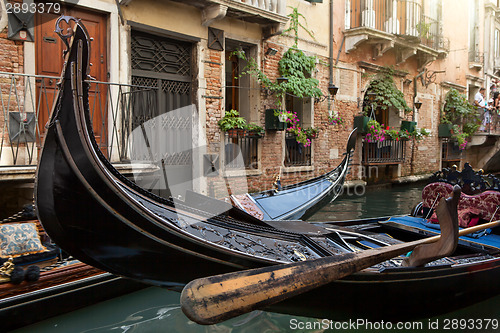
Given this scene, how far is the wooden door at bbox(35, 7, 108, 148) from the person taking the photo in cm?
386

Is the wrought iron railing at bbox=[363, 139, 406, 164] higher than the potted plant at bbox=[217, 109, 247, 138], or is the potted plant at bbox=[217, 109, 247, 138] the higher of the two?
Result: the potted plant at bbox=[217, 109, 247, 138]

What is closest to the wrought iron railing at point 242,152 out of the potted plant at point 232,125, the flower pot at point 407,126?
the potted plant at point 232,125

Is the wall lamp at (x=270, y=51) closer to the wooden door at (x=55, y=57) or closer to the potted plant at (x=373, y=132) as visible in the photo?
the wooden door at (x=55, y=57)

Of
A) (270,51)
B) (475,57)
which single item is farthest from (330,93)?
(475,57)

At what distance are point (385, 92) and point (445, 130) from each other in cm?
280

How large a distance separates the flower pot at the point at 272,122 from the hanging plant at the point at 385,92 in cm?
276

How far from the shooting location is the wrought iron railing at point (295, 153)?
6.44 metres

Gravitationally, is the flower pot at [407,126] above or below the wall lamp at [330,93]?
below

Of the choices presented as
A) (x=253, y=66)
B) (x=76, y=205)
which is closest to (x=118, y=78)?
(x=253, y=66)

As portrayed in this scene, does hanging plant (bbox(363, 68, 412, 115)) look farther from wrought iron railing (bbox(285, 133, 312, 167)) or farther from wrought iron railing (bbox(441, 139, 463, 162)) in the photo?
wrought iron railing (bbox(441, 139, 463, 162))

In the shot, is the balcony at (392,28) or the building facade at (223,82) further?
the balcony at (392,28)

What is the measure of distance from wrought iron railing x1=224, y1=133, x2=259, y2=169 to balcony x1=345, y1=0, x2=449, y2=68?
9.52ft

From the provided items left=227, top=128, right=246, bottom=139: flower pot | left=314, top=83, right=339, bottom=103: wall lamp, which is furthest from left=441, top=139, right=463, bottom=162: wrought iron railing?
left=227, top=128, right=246, bottom=139: flower pot

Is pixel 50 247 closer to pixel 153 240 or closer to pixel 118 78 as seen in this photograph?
pixel 153 240
